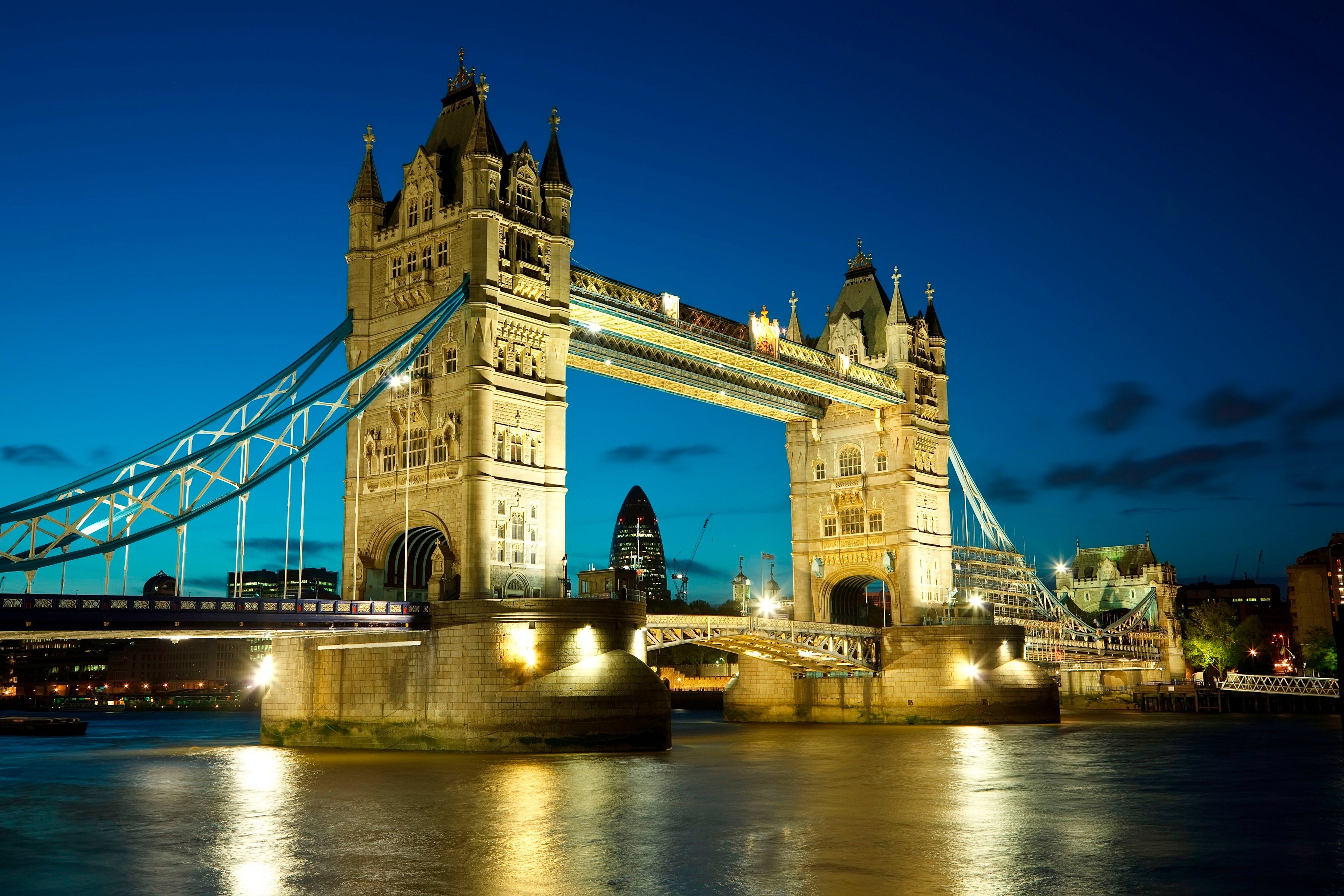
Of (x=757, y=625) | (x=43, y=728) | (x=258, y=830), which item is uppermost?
(x=757, y=625)

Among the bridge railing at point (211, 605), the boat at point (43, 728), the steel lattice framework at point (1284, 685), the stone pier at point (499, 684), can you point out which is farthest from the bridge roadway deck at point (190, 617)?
the steel lattice framework at point (1284, 685)

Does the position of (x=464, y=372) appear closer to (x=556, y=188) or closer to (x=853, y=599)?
(x=556, y=188)

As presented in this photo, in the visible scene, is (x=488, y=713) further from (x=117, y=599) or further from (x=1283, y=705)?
(x=1283, y=705)

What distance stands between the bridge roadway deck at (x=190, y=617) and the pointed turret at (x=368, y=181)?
19.8m

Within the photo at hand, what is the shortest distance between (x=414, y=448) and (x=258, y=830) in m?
28.6

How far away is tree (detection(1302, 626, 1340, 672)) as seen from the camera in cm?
12938

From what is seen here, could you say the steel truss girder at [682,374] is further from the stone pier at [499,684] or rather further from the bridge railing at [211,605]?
the bridge railing at [211,605]

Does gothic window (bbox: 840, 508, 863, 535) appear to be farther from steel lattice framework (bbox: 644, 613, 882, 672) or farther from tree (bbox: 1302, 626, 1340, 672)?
tree (bbox: 1302, 626, 1340, 672)

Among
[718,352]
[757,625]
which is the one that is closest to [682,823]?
[757,625]

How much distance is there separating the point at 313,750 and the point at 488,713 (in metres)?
8.59

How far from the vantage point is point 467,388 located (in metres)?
53.4

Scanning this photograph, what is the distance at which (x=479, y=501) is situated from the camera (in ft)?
171

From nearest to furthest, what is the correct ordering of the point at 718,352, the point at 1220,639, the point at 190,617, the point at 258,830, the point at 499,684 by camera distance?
1. the point at 258,830
2. the point at 190,617
3. the point at 499,684
4. the point at 718,352
5. the point at 1220,639

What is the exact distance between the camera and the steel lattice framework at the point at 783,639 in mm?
64625
